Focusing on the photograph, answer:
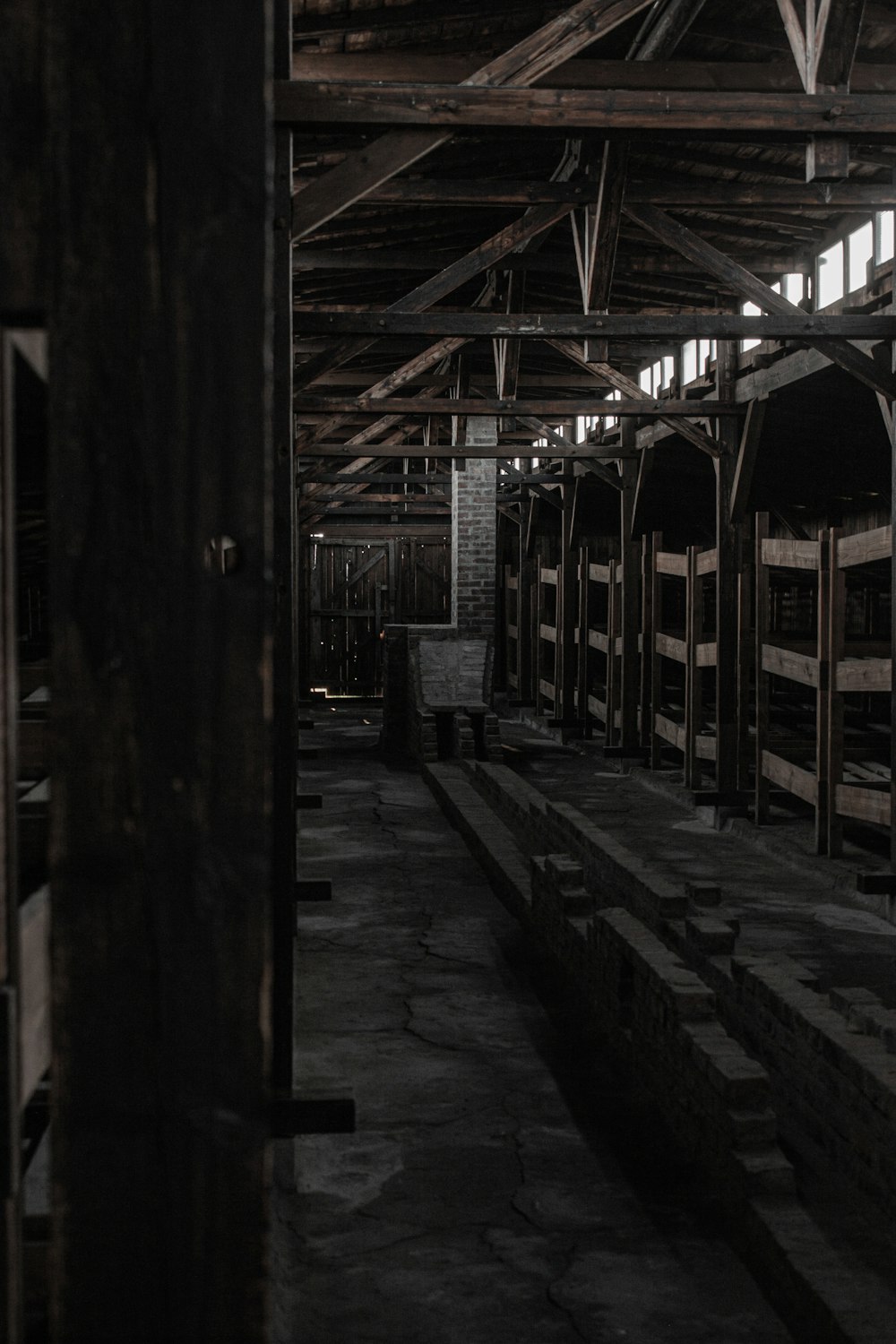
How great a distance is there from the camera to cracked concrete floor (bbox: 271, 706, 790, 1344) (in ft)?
11.4

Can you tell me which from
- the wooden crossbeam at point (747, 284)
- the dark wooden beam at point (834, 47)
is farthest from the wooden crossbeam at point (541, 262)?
the dark wooden beam at point (834, 47)

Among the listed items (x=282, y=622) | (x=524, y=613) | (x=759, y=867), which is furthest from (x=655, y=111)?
(x=524, y=613)

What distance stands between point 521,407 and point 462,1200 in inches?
337

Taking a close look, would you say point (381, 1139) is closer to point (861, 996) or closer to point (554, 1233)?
point (554, 1233)

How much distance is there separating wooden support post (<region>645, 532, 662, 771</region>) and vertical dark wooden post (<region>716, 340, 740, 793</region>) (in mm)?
2142

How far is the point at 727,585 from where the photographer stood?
11109 millimetres

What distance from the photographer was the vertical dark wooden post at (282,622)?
394cm

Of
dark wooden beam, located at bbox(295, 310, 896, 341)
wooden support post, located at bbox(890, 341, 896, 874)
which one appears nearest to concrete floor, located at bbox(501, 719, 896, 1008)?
wooden support post, located at bbox(890, 341, 896, 874)

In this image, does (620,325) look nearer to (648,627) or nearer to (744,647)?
(744,647)

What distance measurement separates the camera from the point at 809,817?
1089 cm

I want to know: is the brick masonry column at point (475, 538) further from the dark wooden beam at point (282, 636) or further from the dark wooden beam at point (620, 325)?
the dark wooden beam at point (282, 636)

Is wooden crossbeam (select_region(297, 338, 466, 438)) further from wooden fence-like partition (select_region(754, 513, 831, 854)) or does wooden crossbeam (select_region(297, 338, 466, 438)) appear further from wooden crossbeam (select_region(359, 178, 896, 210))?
wooden fence-like partition (select_region(754, 513, 831, 854))

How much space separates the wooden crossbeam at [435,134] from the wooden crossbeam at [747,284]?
108 inches

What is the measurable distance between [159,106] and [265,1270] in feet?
3.47
